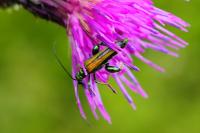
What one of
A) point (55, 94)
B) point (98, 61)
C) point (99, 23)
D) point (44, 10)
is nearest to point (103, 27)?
point (99, 23)

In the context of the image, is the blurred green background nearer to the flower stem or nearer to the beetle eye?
the flower stem

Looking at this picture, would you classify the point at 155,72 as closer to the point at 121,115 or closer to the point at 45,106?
the point at 121,115

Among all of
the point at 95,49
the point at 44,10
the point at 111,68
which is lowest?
the point at 111,68

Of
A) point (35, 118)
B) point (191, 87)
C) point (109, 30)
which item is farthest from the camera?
point (191, 87)

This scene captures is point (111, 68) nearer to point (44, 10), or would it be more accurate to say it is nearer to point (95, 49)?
point (95, 49)

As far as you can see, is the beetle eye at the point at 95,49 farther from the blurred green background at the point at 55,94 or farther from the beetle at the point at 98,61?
the blurred green background at the point at 55,94

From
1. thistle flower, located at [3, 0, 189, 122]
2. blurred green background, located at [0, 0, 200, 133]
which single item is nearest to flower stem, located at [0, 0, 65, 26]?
thistle flower, located at [3, 0, 189, 122]

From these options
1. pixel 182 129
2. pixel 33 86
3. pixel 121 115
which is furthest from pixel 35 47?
pixel 182 129

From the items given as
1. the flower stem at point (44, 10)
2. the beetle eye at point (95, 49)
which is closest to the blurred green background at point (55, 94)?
the flower stem at point (44, 10)

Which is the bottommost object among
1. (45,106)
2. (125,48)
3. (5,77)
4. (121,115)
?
(121,115)
